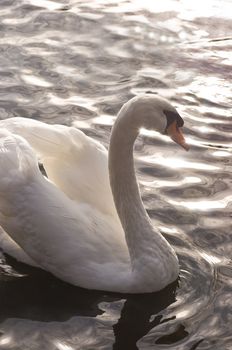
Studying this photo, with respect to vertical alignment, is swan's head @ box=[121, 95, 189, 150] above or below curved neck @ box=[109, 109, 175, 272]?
above

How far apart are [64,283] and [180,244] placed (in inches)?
38.1

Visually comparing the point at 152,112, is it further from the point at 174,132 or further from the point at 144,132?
the point at 144,132

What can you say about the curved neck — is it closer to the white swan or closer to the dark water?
the white swan

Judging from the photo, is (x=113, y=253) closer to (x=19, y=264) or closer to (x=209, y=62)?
(x=19, y=264)

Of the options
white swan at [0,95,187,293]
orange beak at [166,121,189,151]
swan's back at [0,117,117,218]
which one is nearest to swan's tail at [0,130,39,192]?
white swan at [0,95,187,293]

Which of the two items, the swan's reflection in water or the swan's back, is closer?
the swan's reflection in water

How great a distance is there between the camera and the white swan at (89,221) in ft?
18.8

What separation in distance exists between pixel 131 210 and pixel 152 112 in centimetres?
76

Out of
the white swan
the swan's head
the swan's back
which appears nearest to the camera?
the swan's head

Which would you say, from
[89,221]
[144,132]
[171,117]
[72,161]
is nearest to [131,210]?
[89,221]

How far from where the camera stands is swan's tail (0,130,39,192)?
5824mm

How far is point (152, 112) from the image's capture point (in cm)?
550

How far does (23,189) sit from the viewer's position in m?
5.79

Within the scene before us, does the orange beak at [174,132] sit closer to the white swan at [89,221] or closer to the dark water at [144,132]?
the white swan at [89,221]
